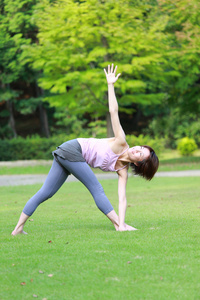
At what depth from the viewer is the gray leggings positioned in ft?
20.1

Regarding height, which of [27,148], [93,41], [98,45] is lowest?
[27,148]

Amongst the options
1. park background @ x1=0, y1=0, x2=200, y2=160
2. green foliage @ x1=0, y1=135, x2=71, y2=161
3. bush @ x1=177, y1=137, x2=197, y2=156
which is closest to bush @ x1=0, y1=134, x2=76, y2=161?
green foliage @ x1=0, y1=135, x2=71, y2=161

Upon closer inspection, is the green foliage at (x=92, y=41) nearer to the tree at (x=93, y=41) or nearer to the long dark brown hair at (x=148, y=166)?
the tree at (x=93, y=41)

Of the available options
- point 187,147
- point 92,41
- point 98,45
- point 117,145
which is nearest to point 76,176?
point 117,145

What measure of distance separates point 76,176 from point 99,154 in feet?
1.49

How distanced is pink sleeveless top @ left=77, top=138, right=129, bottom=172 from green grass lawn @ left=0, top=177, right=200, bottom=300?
91 cm

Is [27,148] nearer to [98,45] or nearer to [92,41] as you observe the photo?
[98,45]

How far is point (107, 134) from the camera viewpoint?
2484 cm

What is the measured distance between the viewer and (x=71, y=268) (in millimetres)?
4566

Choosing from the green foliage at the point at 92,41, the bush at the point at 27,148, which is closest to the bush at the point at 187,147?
the bush at the point at 27,148

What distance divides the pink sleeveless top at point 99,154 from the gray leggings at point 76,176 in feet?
0.42

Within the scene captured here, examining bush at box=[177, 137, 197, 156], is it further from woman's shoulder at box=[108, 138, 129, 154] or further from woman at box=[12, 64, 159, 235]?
woman's shoulder at box=[108, 138, 129, 154]

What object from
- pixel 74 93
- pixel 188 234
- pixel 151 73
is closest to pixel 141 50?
pixel 151 73

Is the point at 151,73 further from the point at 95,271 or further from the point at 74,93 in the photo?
the point at 95,271
